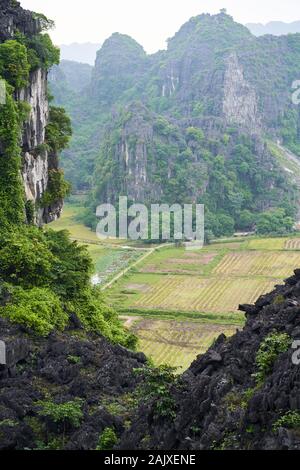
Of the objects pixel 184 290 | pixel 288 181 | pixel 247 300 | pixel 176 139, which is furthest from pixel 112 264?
pixel 288 181

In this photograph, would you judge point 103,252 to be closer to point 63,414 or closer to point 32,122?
point 32,122

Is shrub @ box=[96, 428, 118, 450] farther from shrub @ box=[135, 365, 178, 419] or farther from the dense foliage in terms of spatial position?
the dense foliage

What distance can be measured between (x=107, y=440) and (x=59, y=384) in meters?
4.11

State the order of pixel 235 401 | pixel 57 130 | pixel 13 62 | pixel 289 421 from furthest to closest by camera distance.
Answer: pixel 57 130, pixel 13 62, pixel 235 401, pixel 289 421


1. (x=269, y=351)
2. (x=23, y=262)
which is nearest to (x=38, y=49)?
(x=23, y=262)

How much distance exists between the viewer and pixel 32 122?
3056cm

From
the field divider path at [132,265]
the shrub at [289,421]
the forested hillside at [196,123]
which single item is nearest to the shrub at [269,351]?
the shrub at [289,421]

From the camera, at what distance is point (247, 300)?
57781 millimetres

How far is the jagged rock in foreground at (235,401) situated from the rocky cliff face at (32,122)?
41.7ft

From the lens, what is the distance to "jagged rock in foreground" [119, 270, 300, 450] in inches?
566

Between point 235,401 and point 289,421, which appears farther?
point 235,401

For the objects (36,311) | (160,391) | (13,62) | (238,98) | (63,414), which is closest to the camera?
(160,391)

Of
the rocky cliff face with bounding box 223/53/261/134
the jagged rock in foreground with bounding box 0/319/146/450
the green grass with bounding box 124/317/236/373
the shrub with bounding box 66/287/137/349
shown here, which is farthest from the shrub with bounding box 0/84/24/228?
the rocky cliff face with bounding box 223/53/261/134

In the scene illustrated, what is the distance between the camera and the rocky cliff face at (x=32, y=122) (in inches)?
1159
